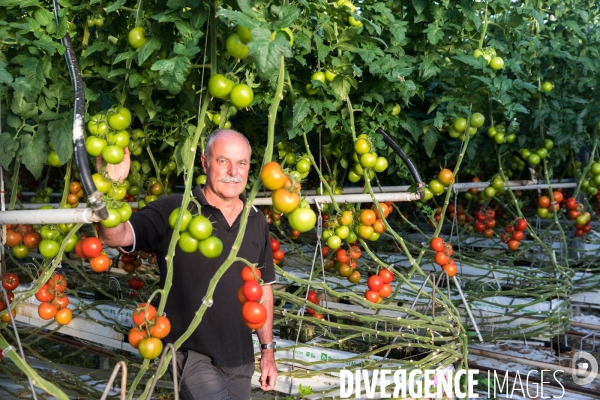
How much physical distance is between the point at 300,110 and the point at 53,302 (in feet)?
3.39

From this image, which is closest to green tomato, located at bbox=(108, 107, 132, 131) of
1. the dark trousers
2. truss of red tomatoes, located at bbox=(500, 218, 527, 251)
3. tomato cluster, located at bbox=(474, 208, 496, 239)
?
the dark trousers

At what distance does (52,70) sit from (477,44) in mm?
1798

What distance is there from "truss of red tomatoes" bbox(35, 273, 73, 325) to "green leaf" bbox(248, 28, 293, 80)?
1096 mm

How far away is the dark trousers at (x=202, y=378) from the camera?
178 cm

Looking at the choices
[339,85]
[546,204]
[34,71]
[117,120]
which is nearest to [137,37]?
[117,120]

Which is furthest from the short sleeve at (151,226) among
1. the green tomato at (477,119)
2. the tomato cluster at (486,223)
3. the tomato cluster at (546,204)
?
the tomato cluster at (486,223)

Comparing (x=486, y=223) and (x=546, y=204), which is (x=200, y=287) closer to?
(x=546, y=204)

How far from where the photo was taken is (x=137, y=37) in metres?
1.55

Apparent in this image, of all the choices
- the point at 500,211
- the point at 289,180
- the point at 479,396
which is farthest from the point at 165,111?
the point at 500,211

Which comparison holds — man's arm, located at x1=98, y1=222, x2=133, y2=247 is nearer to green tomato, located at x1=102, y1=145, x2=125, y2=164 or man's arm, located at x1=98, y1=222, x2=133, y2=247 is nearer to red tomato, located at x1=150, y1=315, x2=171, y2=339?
green tomato, located at x1=102, y1=145, x2=125, y2=164

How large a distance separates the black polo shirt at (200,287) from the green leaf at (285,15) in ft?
2.48

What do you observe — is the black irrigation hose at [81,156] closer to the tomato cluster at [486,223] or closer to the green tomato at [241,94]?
the green tomato at [241,94]

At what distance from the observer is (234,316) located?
1.89m

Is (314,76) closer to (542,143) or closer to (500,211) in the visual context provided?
(542,143)
